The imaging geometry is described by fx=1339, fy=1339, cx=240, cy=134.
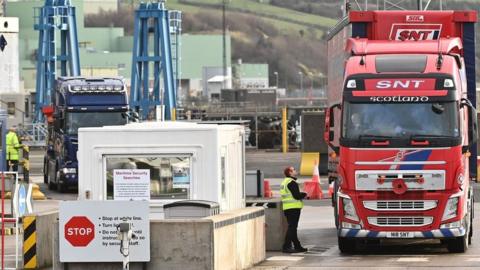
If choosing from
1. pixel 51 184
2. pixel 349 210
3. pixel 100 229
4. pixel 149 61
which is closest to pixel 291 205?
pixel 349 210

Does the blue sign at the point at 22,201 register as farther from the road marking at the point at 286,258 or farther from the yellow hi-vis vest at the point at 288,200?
the yellow hi-vis vest at the point at 288,200

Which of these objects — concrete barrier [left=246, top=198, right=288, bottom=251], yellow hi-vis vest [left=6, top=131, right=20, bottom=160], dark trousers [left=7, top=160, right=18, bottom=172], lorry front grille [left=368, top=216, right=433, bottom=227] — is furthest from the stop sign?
yellow hi-vis vest [left=6, top=131, right=20, bottom=160]

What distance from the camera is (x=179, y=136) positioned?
2034 cm

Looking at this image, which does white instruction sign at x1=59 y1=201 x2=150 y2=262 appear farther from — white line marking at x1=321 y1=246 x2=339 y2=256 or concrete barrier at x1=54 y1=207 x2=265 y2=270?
white line marking at x1=321 y1=246 x2=339 y2=256

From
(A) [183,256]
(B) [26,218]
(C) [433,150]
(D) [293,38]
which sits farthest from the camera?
(D) [293,38]

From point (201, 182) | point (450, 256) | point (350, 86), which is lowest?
point (450, 256)

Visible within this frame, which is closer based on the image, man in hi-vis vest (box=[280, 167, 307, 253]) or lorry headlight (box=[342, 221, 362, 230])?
lorry headlight (box=[342, 221, 362, 230])

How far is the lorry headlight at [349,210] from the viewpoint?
70.6 feet

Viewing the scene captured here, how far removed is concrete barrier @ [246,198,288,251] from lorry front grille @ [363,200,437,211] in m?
2.29

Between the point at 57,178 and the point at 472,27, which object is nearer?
the point at 472,27

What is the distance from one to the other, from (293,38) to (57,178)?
122 metres

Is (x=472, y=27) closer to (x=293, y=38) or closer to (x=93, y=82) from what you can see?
(x=93, y=82)

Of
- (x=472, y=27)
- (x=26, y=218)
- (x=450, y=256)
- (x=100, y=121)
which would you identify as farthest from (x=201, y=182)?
(x=100, y=121)

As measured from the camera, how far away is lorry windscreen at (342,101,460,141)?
21375 mm
